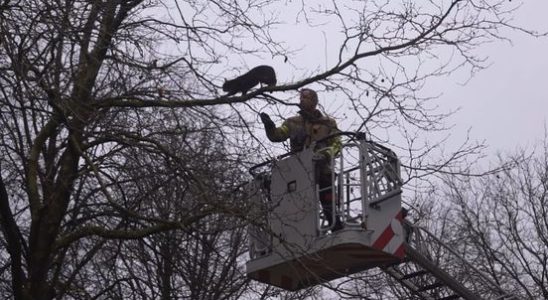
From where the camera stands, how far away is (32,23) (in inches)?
Answer: 348

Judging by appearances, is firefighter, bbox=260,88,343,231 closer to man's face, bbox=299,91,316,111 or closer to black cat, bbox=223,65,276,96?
man's face, bbox=299,91,316,111

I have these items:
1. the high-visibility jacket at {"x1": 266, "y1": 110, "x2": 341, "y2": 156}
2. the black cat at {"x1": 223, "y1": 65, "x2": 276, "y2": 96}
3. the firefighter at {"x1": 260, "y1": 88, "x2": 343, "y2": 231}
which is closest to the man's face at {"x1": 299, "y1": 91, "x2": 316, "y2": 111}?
the firefighter at {"x1": 260, "y1": 88, "x2": 343, "y2": 231}

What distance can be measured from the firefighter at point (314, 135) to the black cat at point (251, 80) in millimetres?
307

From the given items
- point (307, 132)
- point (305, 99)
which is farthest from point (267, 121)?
point (307, 132)

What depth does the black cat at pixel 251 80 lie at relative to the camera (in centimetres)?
991

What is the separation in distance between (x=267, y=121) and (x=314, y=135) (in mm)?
775

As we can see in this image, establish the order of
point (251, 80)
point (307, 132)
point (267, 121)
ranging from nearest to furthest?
point (251, 80), point (267, 121), point (307, 132)

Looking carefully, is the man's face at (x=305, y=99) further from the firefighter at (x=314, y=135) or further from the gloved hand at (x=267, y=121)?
the gloved hand at (x=267, y=121)

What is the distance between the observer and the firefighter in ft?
33.5

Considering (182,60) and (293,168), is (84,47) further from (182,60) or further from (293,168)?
(293,168)

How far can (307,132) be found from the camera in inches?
422

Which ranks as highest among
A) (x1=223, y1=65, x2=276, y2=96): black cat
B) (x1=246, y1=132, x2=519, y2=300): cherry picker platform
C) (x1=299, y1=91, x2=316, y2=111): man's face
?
(x1=223, y1=65, x2=276, y2=96): black cat

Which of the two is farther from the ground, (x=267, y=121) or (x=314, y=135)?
(x=314, y=135)

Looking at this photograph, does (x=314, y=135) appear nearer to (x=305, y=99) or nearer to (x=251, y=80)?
(x=305, y=99)
